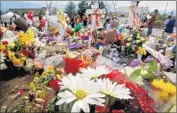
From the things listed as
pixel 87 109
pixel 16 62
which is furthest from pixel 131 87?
pixel 16 62

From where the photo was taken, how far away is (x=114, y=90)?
1.09m

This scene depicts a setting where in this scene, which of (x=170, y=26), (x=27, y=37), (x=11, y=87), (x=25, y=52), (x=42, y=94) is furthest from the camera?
(x=170, y=26)

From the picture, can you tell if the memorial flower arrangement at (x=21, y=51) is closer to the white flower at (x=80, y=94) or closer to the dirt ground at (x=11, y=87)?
the dirt ground at (x=11, y=87)

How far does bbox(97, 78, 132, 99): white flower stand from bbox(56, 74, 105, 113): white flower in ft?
0.11

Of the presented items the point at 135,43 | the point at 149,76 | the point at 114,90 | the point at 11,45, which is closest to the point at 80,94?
the point at 114,90

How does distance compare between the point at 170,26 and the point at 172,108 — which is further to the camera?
the point at 170,26

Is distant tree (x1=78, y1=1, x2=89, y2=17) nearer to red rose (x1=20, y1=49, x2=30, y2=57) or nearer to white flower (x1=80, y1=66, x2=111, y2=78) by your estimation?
red rose (x1=20, y1=49, x2=30, y2=57)

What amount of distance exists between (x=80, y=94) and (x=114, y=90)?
12 cm

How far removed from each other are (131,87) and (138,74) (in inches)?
5.9

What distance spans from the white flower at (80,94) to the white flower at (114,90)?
0.11 ft

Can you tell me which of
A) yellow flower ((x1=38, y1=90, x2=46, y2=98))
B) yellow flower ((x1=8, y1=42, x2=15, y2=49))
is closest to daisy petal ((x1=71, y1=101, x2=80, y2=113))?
yellow flower ((x1=38, y1=90, x2=46, y2=98))

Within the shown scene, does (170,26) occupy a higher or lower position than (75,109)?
lower

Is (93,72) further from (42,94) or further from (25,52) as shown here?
(25,52)

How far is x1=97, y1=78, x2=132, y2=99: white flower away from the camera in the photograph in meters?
1.07
